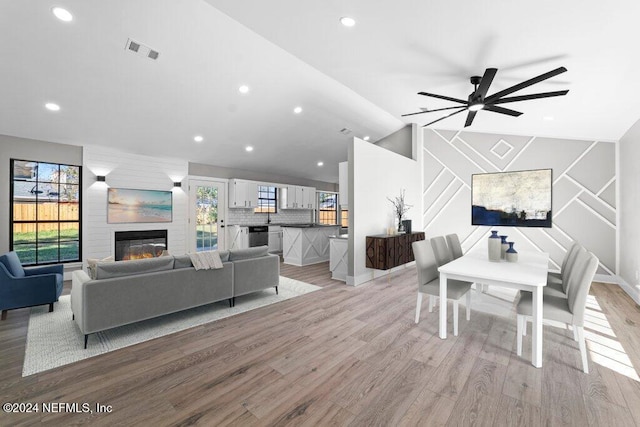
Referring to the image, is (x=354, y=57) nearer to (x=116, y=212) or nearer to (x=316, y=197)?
(x=116, y=212)

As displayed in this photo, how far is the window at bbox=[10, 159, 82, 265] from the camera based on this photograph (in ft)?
16.0

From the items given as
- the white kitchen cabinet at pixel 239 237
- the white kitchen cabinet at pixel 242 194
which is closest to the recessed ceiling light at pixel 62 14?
the white kitchen cabinet at pixel 242 194

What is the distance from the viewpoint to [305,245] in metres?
6.61

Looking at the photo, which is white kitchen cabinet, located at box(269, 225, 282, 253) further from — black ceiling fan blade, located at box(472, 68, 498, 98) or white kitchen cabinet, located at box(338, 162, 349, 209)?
black ceiling fan blade, located at box(472, 68, 498, 98)

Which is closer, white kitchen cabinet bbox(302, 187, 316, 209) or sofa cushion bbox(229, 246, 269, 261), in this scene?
sofa cushion bbox(229, 246, 269, 261)

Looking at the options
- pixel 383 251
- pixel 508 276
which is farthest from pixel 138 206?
pixel 508 276

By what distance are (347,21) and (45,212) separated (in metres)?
6.03

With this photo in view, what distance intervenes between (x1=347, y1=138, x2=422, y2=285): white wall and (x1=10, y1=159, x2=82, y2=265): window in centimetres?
523

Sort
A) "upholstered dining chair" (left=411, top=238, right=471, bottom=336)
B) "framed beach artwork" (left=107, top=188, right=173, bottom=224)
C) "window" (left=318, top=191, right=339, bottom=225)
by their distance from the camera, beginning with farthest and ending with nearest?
"window" (left=318, top=191, right=339, bottom=225), "framed beach artwork" (left=107, top=188, right=173, bottom=224), "upholstered dining chair" (left=411, top=238, right=471, bottom=336)

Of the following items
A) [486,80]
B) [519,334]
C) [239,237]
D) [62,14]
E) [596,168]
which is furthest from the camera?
[239,237]

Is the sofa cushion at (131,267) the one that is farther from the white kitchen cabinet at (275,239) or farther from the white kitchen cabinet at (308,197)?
the white kitchen cabinet at (308,197)

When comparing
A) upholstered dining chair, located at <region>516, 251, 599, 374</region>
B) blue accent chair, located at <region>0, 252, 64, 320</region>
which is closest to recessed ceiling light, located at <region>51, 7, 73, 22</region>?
blue accent chair, located at <region>0, 252, 64, 320</region>

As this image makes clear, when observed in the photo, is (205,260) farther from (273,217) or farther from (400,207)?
(273,217)

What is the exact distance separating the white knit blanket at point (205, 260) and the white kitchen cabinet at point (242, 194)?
14.0ft
